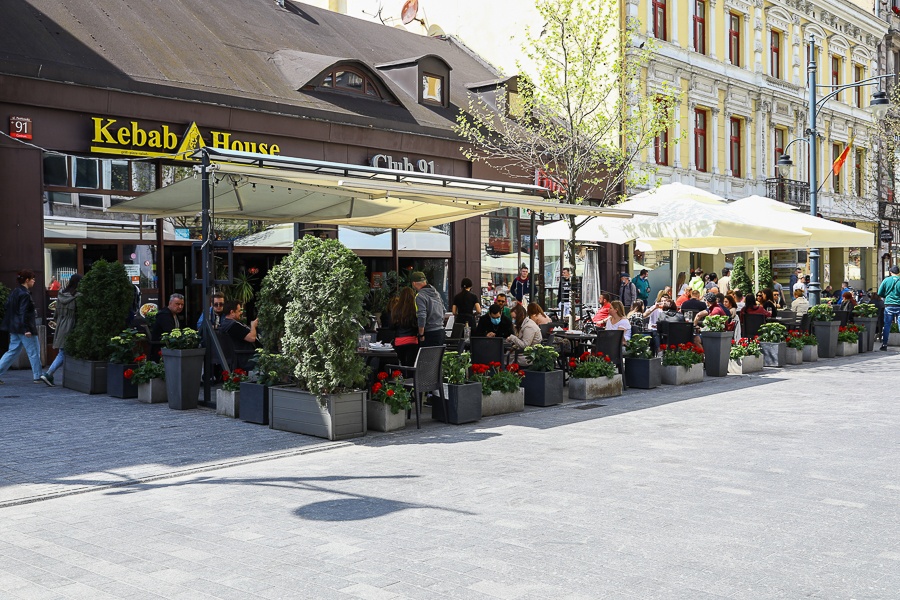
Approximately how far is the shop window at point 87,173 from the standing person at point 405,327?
7.67m

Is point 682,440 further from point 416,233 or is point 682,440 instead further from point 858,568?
point 416,233

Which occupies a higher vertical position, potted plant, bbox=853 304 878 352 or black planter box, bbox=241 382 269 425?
potted plant, bbox=853 304 878 352

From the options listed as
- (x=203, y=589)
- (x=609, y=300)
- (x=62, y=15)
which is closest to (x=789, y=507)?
(x=203, y=589)

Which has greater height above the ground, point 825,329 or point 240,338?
point 240,338

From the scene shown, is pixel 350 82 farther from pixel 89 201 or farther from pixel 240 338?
pixel 240 338

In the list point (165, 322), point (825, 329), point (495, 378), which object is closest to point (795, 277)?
point (825, 329)

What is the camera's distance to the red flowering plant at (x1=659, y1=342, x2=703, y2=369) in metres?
13.6

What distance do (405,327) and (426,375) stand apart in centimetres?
133

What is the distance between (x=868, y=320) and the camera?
20.1 meters

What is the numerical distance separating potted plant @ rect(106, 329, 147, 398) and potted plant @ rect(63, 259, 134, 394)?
0.31 metres

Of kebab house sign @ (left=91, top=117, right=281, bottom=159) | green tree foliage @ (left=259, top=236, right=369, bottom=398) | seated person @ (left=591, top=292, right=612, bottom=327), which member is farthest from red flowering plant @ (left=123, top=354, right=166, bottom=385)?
seated person @ (left=591, top=292, right=612, bottom=327)

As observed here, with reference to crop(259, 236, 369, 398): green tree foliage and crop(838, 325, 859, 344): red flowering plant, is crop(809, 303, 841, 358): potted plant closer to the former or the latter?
crop(838, 325, 859, 344): red flowering plant

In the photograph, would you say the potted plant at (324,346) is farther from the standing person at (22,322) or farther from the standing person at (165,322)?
the standing person at (22,322)

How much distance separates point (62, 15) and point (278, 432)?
1161 centimetres
